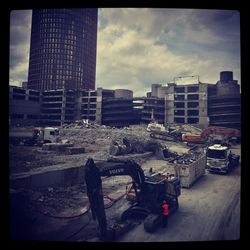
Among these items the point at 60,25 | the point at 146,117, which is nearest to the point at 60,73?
the point at 60,25

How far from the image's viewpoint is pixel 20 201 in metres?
10.3

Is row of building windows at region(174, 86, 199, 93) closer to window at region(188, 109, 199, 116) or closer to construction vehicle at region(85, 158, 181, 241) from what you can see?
window at region(188, 109, 199, 116)

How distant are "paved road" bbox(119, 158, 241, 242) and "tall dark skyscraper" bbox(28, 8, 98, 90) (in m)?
102

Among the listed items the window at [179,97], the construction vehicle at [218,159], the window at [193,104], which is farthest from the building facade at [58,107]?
the construction vehicle at [218,159]

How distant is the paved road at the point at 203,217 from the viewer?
9.13 metres

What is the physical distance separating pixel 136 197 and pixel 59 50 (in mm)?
107974

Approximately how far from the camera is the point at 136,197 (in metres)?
10.4

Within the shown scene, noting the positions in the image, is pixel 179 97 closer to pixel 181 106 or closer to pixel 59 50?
pixel 181 106

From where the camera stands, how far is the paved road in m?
9.13

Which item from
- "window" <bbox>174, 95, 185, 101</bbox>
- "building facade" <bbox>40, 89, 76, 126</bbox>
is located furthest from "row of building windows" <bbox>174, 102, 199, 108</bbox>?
"building facade" <bbox>40, 89, 76, 126</bbox>

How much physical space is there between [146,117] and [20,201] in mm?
45799

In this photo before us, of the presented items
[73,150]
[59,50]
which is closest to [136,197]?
[73,150]
